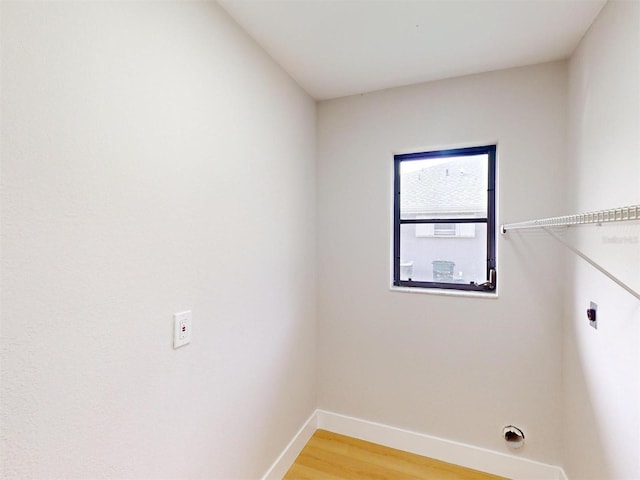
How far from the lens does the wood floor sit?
1.89 metres

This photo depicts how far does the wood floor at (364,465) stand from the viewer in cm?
189

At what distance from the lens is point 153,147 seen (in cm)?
109

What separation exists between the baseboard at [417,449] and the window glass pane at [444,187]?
1559 millimetres

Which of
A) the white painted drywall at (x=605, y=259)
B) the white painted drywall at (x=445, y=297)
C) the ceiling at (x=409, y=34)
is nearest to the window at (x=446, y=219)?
the white painted drywall at (x=445, y=297)

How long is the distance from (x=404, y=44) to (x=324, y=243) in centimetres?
139

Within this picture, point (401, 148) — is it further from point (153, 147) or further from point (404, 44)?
point (153, 147)

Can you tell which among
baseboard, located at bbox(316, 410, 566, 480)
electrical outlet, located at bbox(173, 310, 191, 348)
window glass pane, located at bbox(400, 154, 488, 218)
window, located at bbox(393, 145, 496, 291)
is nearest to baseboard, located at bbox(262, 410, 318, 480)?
baseboard, located at bbox(316, 410, 566, 480)

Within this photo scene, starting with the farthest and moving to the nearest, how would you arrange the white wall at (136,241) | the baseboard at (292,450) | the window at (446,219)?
the window at (446,219)
the baseboard at (292,450)
the white wall at (136,241)

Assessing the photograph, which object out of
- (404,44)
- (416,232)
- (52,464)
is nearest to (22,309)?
(52,464)

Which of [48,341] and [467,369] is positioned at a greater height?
[48,341]

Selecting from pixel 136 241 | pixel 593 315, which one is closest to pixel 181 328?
pixel 136 241

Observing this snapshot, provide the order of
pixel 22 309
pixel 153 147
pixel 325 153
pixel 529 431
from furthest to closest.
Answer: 1. pixel 325 153
2. pixel 529 431
3. pixel 153 147
4. pixel 22 309

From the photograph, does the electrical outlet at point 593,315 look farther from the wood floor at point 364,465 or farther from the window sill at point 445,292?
the wood floor at point 364,465

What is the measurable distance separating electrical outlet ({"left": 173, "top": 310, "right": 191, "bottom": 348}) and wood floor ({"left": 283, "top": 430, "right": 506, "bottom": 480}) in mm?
1332
